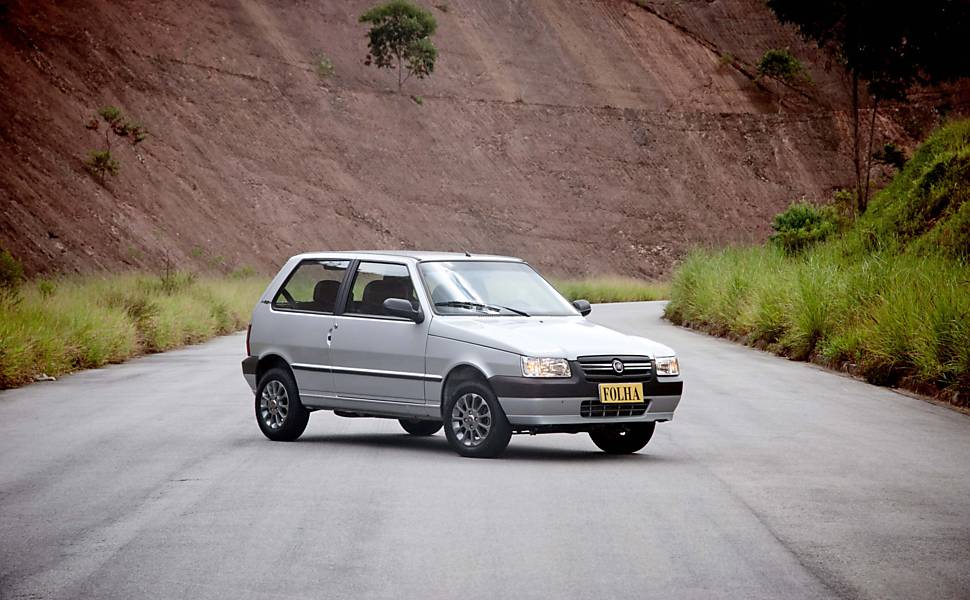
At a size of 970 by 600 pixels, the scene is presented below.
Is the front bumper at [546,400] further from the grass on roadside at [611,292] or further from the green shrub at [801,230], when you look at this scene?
the grass on roadside at [611,292]

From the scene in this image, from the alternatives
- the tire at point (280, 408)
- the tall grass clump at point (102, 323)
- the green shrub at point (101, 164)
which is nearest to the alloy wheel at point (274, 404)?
the tire at point (280, 408)

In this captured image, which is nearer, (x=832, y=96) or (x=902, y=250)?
(x=902, y=250)

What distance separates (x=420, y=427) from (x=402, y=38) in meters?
77.2

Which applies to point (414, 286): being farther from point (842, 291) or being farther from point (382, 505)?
point (842, 291)

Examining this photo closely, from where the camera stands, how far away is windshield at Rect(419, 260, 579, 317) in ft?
41.6

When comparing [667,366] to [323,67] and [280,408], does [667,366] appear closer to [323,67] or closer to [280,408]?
[280,408]

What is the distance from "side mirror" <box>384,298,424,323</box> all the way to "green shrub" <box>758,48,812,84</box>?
95.8 meters

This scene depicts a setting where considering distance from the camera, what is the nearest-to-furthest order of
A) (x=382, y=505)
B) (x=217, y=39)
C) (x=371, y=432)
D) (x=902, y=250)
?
(x=382, y=505), (x=371, y=432), (x=902, y=250), (x=217, y=39)

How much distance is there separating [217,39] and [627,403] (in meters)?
74.5

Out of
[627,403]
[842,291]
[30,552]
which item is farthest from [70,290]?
[30,552]

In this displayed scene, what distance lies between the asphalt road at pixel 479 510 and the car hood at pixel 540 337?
941 millimetres

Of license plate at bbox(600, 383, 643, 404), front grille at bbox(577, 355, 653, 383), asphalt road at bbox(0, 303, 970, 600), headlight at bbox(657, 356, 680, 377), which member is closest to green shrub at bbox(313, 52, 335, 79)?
asphalt road at bbox(0, 303, 970, 600)

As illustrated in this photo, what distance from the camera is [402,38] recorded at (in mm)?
89000

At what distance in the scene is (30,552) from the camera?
315 inches
